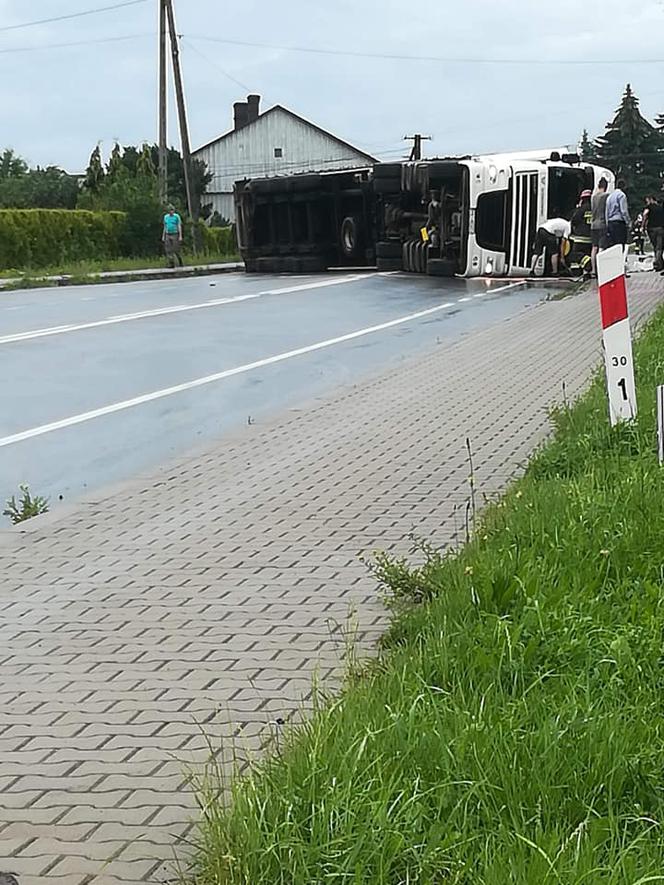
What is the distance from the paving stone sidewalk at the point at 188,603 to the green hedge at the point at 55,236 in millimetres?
31792

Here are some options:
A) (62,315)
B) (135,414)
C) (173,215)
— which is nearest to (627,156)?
(173,215)

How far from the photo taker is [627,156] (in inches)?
3401

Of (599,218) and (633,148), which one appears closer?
(599,218)

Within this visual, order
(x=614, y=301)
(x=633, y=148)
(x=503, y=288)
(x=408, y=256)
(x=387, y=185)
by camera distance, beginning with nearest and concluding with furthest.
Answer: (x=614, y=301) < (x=503, y=288) < (x=387, y=185) < (x=408, y=256) < (x=633, y=148)

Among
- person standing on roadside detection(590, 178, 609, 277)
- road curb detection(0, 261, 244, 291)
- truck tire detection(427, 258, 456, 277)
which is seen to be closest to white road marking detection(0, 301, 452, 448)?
person standing on roadside detection(590, 178, 609, 277)

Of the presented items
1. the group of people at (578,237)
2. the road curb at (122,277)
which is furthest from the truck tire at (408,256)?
the road curb at (122,277)

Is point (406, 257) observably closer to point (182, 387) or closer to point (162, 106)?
point (162, 106)

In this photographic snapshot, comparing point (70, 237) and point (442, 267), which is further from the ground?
point (70, 237)

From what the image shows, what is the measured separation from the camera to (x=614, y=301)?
7.82 m

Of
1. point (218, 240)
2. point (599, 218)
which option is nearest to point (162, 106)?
point (218, 240)

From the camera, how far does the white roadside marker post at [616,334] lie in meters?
7.71

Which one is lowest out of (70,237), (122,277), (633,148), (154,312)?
(154,312)

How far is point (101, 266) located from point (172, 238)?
93.0 inches

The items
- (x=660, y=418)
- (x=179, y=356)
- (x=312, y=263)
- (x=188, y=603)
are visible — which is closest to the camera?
(x=188, y=603)
